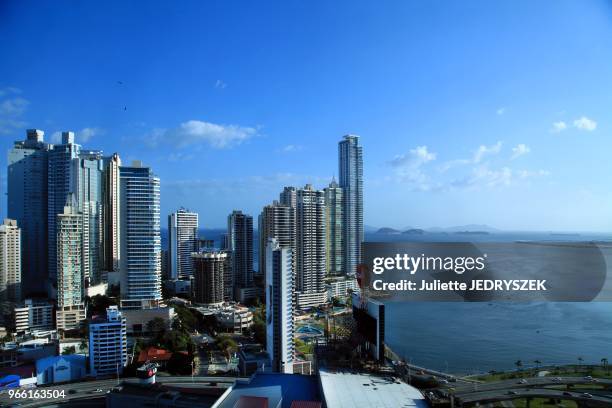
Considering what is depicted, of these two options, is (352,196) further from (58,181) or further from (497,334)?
(58,181)

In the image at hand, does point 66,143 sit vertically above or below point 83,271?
above

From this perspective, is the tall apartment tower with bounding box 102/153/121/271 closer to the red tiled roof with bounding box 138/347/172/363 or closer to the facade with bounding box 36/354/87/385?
the red tiled roof with bounding box 138/347/172/363

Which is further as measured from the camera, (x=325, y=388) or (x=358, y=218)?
(x=358, y=218)

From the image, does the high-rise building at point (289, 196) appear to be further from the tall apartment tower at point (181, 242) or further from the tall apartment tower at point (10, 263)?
the tall apartment tower at point (10, 263)

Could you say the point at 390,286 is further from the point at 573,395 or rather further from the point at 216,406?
the point at 216,406

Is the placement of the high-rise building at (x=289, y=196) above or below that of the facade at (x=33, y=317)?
above

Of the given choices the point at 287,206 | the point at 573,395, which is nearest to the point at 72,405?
the point at 573,395

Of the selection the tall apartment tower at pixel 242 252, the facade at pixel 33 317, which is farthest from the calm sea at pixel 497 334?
the facade at pixel 33 317
